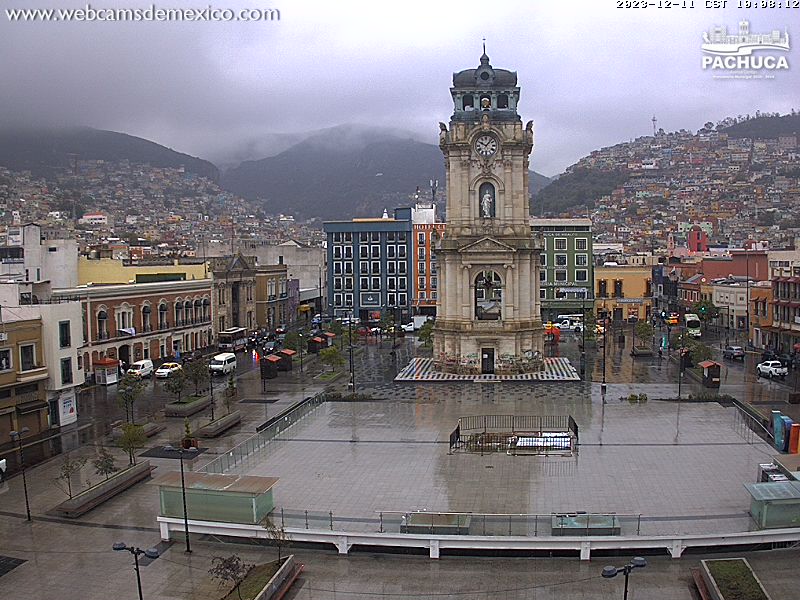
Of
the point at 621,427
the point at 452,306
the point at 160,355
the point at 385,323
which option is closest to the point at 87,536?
the point at 621,427

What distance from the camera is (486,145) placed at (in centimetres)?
5225

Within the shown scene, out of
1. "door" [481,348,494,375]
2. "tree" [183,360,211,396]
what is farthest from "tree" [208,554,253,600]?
"door" [481,348,494,375]

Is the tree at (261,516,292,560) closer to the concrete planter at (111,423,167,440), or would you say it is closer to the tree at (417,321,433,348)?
the concrete planter at (111,423,167,440)

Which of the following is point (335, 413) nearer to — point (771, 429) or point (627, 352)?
point (771, 429)

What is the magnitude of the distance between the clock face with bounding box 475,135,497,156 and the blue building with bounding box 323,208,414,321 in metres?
35.5

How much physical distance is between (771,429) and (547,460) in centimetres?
1143

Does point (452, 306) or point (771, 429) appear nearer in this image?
point (771, 429)

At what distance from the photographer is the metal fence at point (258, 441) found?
27.8m

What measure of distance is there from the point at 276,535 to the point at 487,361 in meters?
33.8

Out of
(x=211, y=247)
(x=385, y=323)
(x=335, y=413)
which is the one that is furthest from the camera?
(x=211, y=247)

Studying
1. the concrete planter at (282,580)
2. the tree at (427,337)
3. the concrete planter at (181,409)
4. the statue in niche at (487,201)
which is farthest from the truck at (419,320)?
the concrete planter at (282,580)

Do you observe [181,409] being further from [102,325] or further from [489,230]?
[489,230]

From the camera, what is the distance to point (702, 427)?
34875 millimetres

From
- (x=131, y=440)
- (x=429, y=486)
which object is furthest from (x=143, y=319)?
(x=429, y=486)
